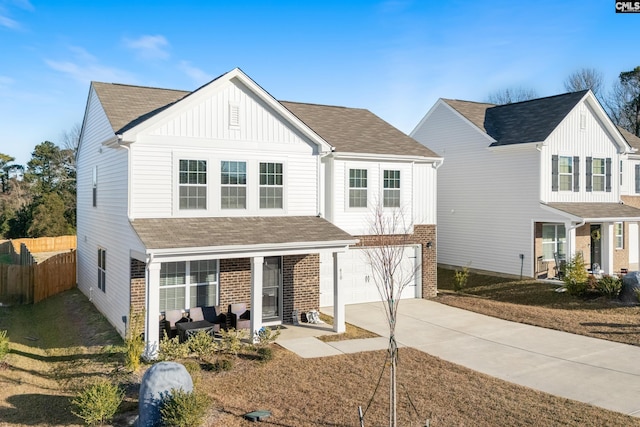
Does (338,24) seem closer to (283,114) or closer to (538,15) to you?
(283,114)

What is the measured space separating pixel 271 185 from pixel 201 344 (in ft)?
19.4

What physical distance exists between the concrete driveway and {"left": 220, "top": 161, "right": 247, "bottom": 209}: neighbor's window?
5.63 meters

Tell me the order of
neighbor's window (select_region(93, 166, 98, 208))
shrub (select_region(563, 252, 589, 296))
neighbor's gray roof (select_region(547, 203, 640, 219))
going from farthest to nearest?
neighbor's gray roof (select_region(547, 203, 640, 219))
shrub (select_region(563, 252, 589, 296))
neighbor's window (select_region(93, 166, 98, 208))

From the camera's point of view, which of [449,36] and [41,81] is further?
[41,81]

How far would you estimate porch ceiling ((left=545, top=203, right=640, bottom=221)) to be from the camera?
22.4 metres

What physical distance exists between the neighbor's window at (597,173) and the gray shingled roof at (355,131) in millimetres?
9870

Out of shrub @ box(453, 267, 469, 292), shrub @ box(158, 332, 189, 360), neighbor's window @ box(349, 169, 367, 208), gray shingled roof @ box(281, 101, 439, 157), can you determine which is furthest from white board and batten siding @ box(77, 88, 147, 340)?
shrub @ box(453, 267, 469, 292)

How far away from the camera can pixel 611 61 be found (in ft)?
154

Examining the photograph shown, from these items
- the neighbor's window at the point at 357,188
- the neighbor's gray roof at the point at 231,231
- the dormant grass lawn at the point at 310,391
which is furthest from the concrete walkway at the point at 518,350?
the neighbor's window at the point at 357,188

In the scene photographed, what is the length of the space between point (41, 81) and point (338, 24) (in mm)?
22398

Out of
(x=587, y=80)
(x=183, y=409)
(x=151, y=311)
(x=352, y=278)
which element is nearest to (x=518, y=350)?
(x=352, y=278)

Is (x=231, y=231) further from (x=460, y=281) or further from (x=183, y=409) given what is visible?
(x=460, y=281)

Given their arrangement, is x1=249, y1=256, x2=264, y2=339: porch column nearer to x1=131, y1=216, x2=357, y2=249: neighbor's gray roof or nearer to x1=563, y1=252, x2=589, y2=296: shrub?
x1=131, y1=216, x2=357, y2=249: neighbor's gray roof

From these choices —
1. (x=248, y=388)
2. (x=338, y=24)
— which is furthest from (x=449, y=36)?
(x=248, y=388)
